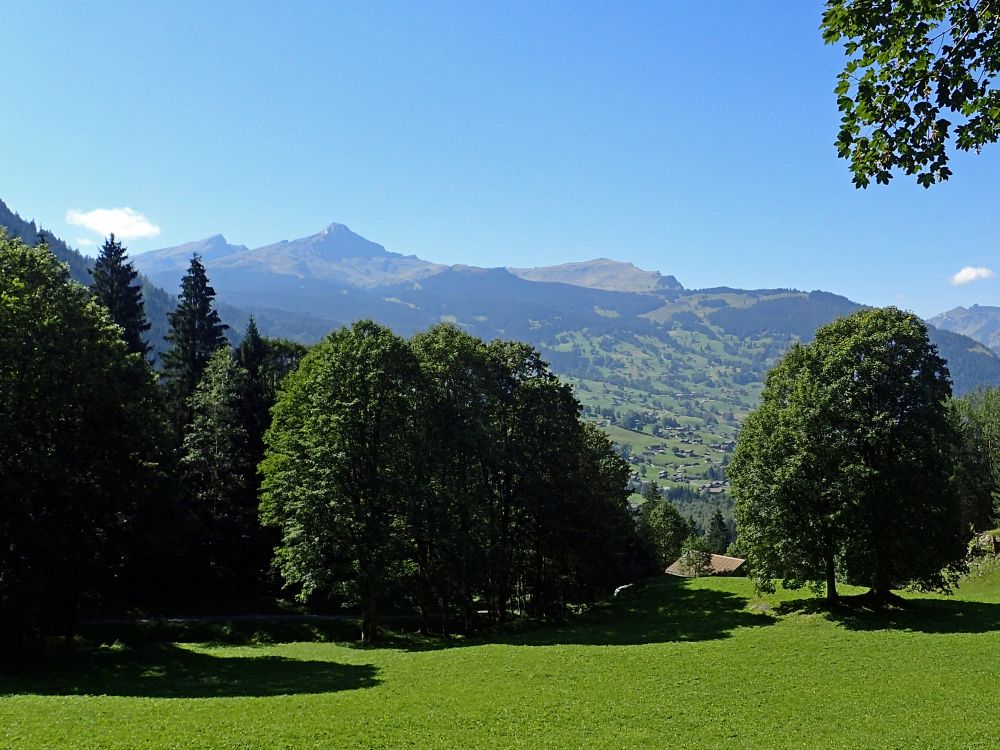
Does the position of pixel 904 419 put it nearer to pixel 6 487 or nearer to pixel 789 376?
pixel 789 376

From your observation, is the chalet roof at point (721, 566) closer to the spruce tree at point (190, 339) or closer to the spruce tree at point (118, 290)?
the spruce tree at point (190, 339)

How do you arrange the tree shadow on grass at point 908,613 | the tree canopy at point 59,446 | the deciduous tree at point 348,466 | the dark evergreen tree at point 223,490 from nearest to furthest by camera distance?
the tree canopy at point 59,446 < the tree shadow on grass at point 908,613 < the deciduous tree at point 348,466 < the dark evergreen tree at point 223,490

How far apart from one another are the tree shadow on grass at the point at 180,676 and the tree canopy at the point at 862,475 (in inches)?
1038

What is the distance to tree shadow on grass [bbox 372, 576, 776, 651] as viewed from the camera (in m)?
38.2

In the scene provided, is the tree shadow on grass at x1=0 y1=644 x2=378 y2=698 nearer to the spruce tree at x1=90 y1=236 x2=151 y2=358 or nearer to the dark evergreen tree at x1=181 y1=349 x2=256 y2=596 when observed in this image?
the dark evergreen tree at x1=181 y1=349 x2=256 y2=596

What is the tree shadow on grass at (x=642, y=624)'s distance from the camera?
38250mm

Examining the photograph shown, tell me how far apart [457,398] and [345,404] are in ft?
26.7

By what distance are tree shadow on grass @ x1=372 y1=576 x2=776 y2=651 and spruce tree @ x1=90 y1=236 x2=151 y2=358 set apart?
44.3m

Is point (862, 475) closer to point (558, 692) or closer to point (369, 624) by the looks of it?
point (558, 692)

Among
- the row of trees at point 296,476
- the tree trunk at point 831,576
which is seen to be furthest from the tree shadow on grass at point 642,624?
the tree trunk at point 831,576

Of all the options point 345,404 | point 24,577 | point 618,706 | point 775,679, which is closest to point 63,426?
point 24,577

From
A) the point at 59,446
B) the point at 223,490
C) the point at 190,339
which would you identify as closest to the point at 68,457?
the point at 59,446

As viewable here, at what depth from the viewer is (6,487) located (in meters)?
29.5

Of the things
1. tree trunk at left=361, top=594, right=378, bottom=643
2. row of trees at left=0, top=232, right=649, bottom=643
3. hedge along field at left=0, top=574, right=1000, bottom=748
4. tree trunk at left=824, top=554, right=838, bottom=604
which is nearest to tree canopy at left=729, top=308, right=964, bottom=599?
tree trunk at left=824, top=554, right=838, bottom=604
